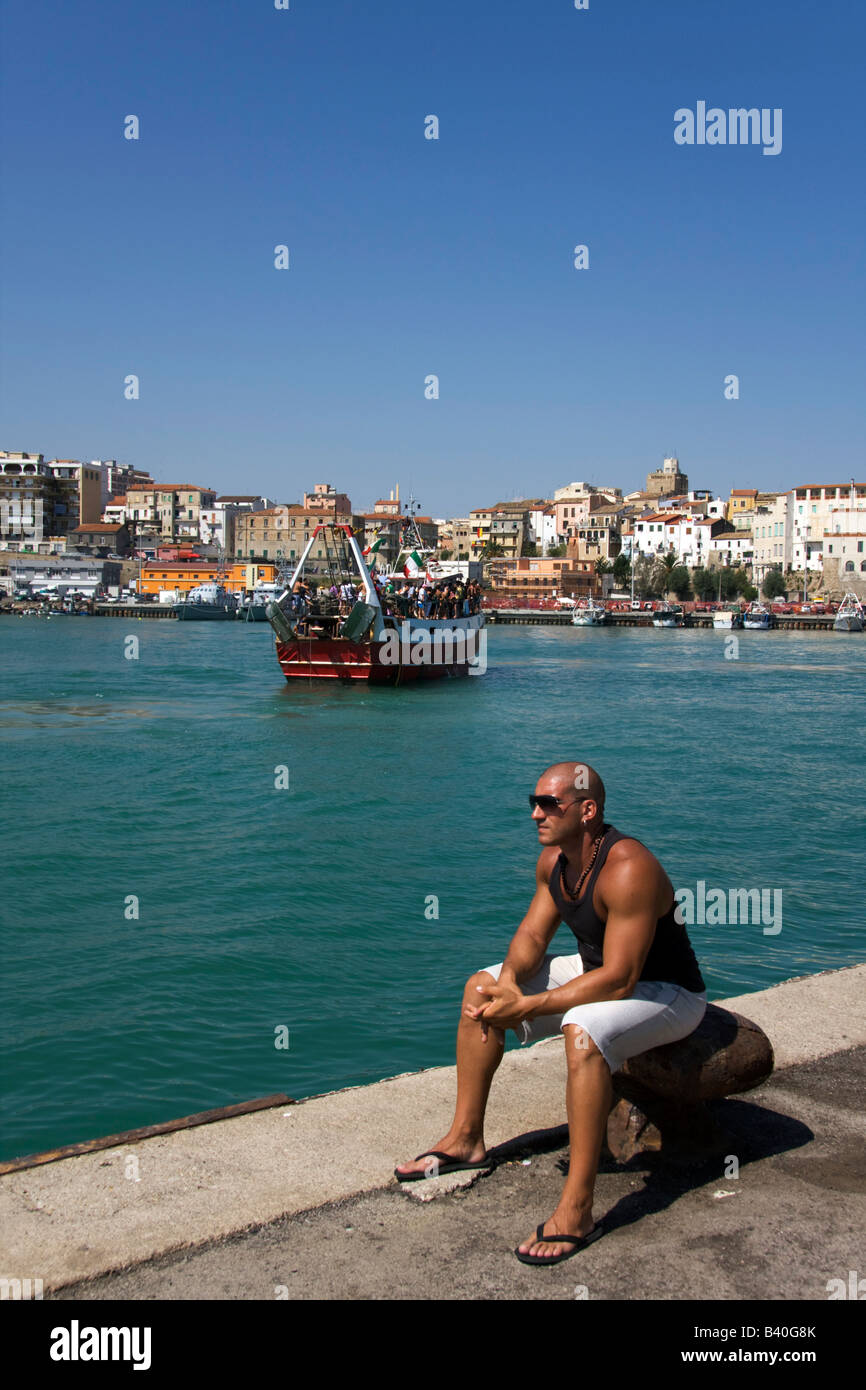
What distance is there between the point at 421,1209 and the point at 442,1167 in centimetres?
20

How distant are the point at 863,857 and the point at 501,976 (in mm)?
11800

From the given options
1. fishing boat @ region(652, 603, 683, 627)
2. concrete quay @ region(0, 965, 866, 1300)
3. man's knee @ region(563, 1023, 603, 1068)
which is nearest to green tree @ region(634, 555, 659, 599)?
fishing boat @ region(652, 603, 683, 627)

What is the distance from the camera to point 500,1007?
370cm

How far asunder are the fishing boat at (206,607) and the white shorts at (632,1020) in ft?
332

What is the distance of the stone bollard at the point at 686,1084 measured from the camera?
12.0 feet

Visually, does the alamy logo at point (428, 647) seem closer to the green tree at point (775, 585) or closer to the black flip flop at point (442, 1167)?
the black flip flop at point (442, 1167)

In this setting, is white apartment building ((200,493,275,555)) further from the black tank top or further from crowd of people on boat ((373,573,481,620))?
the black tank top

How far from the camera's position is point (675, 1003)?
11.9ft

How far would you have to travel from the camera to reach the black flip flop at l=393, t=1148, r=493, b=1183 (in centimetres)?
368

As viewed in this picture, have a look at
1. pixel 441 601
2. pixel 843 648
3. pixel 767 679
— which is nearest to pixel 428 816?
pixel 441 601

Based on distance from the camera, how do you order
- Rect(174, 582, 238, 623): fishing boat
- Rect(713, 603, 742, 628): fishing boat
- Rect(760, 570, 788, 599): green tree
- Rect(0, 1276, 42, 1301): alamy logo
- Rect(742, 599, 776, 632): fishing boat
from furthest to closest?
Rect(760, 570, 788, 599): green tree → Rect(174, 582, 238, 623): fishing boat → Rect(713, 603, 742, 628): fishing boat → Rect(742, 599, 776, 632): fishing boat → Rect(0, 1276, 42, 1301): alamy logo

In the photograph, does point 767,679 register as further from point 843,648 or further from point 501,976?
point 501,976

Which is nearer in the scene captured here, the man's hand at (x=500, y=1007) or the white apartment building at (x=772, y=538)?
the man's hand at (x=500, y=1007)

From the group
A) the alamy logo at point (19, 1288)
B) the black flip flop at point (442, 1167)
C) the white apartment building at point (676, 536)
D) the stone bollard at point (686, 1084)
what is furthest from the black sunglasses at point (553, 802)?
the white apartment building at point (676, 536)
